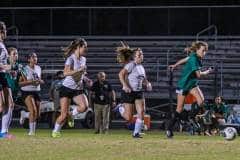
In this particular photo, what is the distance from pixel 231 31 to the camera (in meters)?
34.3

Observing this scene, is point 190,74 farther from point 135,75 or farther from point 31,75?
point 31,75

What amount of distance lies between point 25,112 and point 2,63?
13774mm

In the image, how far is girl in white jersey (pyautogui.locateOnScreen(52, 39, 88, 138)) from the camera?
58.4 ft

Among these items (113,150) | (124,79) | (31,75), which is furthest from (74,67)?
(113,150)

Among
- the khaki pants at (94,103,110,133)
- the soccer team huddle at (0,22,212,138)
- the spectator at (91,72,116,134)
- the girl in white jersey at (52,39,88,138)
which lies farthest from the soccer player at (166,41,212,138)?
the spectator at (91,72,116,134)

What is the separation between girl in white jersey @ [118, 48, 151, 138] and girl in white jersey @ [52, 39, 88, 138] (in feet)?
5.49

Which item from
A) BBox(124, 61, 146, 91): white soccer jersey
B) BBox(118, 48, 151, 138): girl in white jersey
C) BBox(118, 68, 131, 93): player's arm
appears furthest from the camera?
BBox(124, 61, 146, 91): white soccer jersey

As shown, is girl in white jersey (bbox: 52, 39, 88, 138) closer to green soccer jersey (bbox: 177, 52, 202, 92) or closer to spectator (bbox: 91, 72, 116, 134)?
green soccer jersey (bbox: 177, 52, 202, 92)

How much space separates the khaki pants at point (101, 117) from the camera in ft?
85.9

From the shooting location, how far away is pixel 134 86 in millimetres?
19547

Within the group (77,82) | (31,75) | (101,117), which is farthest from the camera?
(101,117)

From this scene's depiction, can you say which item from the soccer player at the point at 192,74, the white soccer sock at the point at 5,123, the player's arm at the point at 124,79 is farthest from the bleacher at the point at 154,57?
the white soccer sock at the point at 5,123

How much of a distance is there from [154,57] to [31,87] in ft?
42.8

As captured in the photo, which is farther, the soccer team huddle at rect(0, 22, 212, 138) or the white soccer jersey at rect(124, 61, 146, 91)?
the white soccer jersey at rect(124, 61, 146, 91)
